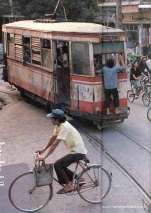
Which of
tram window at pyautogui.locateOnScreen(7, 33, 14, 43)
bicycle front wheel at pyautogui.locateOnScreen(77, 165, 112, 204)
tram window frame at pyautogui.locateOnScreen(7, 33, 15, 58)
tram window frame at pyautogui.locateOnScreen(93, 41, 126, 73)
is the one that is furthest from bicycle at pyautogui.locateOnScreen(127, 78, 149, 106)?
bicycle front wheel at pyautogui.locateOnScreen(77, 165, 112, 204)

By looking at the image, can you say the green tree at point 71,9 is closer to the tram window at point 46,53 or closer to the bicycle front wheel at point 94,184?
the tram window at point 46,53

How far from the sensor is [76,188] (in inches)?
331

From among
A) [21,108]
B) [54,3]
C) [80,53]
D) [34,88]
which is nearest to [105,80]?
[80,53]

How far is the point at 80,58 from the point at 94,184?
20.0 feet

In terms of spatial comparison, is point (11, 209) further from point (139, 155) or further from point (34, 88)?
point (34, 88)

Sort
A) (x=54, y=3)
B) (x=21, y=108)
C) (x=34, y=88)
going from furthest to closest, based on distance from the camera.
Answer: (x=54, y=3) < (x=21, y=108) < (x=34, y=88)

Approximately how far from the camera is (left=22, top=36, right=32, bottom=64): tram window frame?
1759 cm

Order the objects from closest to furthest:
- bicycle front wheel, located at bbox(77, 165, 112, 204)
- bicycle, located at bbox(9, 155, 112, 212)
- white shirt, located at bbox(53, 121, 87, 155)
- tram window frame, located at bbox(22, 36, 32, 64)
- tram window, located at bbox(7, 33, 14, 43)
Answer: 1. white shirt, located at bbox(53, 121, 87, 155)
2. bicycle, located at bbox(9, 155, 112, 212)
3. bicycle front wheel, located at bbox(77, 165, 112, 204)
4. tram window frame, located at bbox(22, 36, 32, 64)
5. tram window, located at bbox(7, 33, 14, 43)

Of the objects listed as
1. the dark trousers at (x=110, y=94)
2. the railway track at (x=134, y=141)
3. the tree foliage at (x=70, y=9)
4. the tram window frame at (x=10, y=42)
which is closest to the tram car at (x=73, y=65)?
the dark trousers at (x=110, y=94)

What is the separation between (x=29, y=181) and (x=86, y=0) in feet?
94.6

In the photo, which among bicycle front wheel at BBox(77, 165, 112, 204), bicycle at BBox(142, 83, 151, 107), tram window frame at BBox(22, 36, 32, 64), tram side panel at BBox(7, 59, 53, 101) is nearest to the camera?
bicycle front wheel at BBox(77, 165, 112, 204)

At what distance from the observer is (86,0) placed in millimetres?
35969

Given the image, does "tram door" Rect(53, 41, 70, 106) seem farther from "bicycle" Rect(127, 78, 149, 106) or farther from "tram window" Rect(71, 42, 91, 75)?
"bicycle" Rect(127, 78, 149, 106)

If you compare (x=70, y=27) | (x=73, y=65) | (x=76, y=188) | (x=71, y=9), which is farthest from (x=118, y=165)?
(x=71, y=9)
